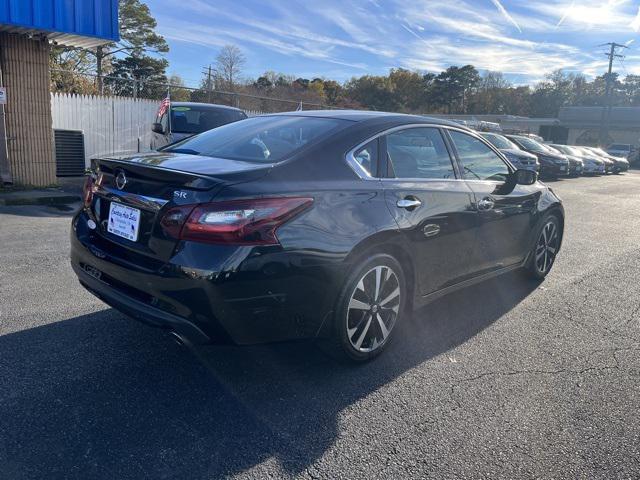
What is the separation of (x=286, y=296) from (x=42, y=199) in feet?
25.7

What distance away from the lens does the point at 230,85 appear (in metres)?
48.0

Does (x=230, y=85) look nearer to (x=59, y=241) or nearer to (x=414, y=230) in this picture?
(x=59, y=241)

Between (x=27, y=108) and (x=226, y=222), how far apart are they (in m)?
9.28

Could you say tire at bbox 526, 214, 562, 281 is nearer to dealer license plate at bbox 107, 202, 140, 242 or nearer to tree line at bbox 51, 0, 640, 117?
dealer license plate at bbox 107, 202, 140, 242

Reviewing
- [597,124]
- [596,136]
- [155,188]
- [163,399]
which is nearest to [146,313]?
[163,399]

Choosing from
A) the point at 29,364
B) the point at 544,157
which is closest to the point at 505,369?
the point at 29,364

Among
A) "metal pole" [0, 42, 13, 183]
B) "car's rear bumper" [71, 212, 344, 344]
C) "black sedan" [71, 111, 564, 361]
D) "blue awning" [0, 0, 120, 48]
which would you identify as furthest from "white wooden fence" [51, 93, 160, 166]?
"car's rear bumper" [71, 212, 344, 344]

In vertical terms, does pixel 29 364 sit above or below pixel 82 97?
below

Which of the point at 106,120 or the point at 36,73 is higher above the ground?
the point at 36,73

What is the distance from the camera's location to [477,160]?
14.2 feet

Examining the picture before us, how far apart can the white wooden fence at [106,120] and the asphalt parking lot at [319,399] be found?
31.3 feet

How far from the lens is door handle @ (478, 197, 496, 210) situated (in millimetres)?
4090

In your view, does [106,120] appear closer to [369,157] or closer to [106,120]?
[106,120]

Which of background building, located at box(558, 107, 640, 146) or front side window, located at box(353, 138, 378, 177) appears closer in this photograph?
front side window, located at box(353, 138, 378, 177)
